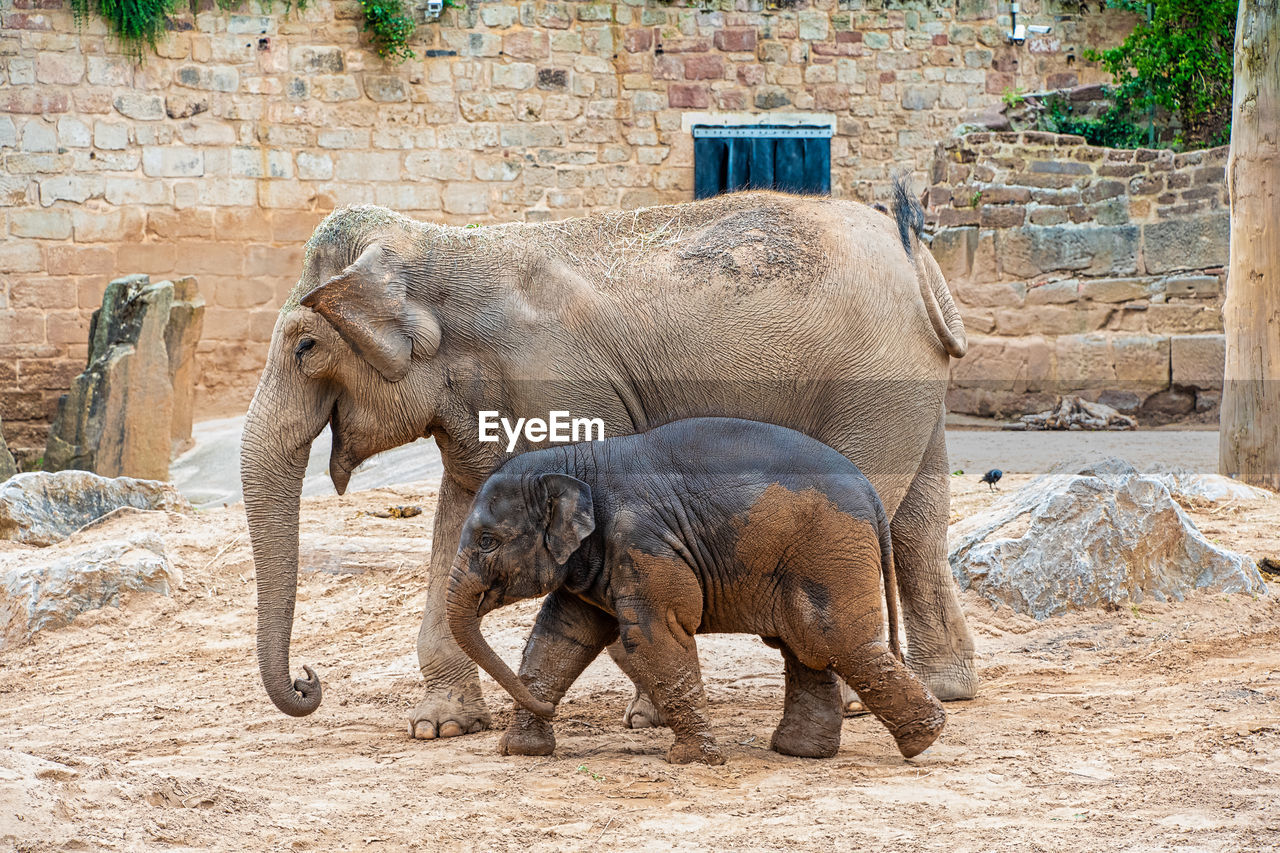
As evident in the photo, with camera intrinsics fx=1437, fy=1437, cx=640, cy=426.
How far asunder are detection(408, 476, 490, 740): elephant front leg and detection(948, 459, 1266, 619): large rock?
2.81 m

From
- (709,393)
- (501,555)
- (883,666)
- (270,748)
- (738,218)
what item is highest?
(738,218)

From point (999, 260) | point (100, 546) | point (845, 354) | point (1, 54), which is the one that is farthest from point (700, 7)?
point (845, 354)

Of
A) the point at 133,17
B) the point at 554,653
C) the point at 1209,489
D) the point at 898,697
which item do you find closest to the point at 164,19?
the point at 133,17

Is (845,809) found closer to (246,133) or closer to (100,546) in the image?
(100,546)

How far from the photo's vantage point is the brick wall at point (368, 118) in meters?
14.9

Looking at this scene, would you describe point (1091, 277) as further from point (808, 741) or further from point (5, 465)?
point (808, 741)

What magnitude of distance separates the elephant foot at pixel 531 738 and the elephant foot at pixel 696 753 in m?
0.47

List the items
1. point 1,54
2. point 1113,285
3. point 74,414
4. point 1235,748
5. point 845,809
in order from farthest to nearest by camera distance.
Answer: point 1,54
point 1113,285
point 74,414
point 1235,748
point 845,809

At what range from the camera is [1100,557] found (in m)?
7.05

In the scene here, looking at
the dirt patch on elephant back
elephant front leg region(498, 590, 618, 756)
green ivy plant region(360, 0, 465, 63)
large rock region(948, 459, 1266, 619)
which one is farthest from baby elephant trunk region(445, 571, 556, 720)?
green ivy plant region(360, 0, 465, 63)

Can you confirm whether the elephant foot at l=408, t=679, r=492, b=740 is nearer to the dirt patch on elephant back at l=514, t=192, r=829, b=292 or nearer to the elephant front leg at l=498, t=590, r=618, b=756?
the elephant front leg at l=498, t=590, r=618, b=756

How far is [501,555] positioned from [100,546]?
158 inches

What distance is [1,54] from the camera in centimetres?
1456

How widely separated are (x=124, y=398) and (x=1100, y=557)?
774 cm
